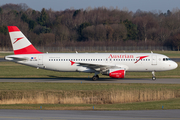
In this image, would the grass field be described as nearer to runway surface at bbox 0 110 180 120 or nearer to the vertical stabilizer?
runway surface at bbox 0 110 180 120

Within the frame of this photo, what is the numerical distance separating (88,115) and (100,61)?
21107 millimetres

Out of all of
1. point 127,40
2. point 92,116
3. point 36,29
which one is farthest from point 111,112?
point 36,29

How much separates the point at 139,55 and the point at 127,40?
8957cm

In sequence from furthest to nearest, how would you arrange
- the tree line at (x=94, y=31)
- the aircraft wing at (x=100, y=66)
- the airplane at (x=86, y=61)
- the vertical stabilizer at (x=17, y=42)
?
1. the tree line at (x=94, y=31)
2. the vertical stabilizer at (x=17, y=42)
3. the airplane at (x=86, y=61)
4. the aircraft wing at (x=100, y=66)

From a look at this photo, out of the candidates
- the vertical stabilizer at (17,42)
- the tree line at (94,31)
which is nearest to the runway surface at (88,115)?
the vertical stabilizer at (17,42)

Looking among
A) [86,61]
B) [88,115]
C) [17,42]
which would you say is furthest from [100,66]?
[88,115]

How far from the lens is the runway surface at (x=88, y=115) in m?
16.1

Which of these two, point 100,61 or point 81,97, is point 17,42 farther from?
point 81,97

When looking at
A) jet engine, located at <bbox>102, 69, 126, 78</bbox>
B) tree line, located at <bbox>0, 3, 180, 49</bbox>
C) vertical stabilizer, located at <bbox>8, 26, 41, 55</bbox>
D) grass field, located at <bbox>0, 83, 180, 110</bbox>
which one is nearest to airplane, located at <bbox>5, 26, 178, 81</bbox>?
vertical stabilizer, located at <bbox>8, 26, 41, 55</bbox>

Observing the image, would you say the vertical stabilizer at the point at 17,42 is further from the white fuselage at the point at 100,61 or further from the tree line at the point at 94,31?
the tree line at the point at 94,31

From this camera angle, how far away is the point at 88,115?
17016 mm

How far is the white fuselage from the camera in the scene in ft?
124

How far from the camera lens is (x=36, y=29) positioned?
14375 cm

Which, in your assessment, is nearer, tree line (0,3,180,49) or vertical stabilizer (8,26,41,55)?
vertical stabilizer (8,26,41,55)
